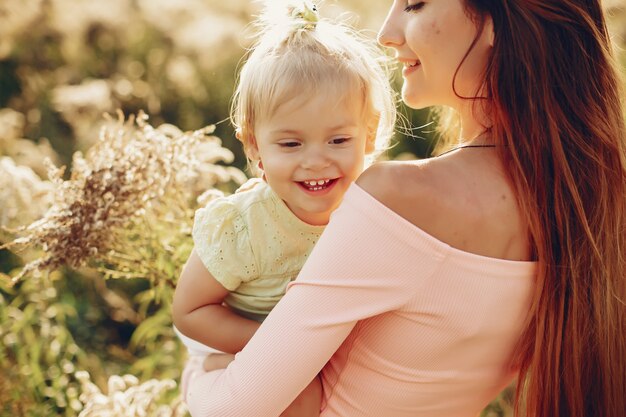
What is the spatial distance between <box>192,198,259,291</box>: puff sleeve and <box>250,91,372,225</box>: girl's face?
0.49ft

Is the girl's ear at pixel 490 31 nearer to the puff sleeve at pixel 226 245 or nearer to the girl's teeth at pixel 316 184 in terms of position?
the girl's teeth at pixel 316 184

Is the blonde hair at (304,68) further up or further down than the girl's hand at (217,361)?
further up

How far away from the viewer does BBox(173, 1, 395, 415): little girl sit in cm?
179

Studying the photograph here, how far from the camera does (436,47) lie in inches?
66.5

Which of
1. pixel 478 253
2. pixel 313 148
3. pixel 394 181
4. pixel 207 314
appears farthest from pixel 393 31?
pixel 207 314

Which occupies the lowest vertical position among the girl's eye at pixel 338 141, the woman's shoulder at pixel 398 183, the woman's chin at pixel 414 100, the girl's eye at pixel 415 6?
the girl's eye at pixel 338 141

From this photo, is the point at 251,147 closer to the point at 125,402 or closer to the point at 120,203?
the point at 120,203

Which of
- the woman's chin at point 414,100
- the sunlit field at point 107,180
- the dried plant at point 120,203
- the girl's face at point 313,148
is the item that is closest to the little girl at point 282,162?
the girl's face at point 313,148

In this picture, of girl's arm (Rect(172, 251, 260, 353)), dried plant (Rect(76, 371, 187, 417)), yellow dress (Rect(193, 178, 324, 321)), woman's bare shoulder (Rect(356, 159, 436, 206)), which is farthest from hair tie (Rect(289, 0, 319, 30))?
dried plant (Rect(76, 371, 187, 417))

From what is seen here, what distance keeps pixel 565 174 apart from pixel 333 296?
1.77 ft

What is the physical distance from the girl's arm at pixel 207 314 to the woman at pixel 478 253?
0.16 meters

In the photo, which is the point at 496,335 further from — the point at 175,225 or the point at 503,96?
the point at 175,225

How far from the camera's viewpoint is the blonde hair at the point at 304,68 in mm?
1782

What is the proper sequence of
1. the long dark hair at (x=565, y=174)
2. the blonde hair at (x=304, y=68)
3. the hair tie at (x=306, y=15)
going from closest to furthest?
the long dark hair at (x=565, y=174), the blonde hair at (x=304, y=68), the hair tie at (x=306, y=15)
